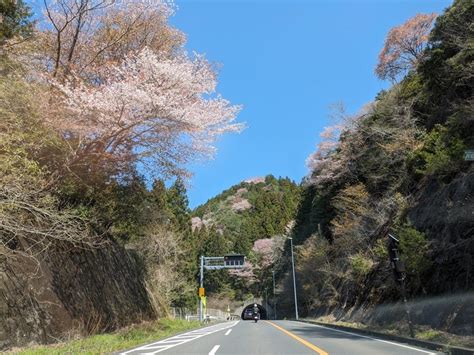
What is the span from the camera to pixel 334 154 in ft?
136

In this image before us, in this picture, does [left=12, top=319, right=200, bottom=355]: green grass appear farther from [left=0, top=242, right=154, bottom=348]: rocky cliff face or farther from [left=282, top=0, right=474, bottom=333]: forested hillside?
[left=282, top=0, right=474, bottom=333]: forested hillside

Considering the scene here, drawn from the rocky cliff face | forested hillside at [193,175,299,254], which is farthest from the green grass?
forested hillside at [193,175,299,254]

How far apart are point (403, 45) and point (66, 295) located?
37.0m

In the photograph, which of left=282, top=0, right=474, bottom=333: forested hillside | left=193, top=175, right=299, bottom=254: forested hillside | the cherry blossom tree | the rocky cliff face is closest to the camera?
the rocky cliff face

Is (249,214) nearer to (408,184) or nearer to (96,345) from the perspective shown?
(408,184)

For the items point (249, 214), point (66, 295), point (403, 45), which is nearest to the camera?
point (66, 295)

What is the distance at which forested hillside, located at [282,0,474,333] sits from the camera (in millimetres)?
17375

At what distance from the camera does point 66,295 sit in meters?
15.8

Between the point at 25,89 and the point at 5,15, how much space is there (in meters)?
2.90

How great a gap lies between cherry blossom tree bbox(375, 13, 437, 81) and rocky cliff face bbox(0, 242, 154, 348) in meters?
31.6

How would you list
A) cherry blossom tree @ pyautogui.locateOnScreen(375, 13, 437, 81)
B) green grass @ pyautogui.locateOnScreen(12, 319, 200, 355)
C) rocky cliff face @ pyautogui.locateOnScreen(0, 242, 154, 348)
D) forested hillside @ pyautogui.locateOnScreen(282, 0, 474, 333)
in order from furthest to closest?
cherry blossom tree @ pyautogui.locateOnScreen(375, 13, 437, 81)
forested hillside @ pyautogui.locateOnScreen(282, 0, 474, 333)
rocky cliff face @ pyautogui.locateOnScreen(0, 242, 154, 348)
green grass @ pyautogui.locateOnScreen(12, 319, 200, 355)

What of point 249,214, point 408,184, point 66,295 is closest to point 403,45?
point 408,184

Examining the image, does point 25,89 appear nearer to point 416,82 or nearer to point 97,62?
point 97,62

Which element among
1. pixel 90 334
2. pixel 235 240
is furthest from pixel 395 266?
pixel 235 240
